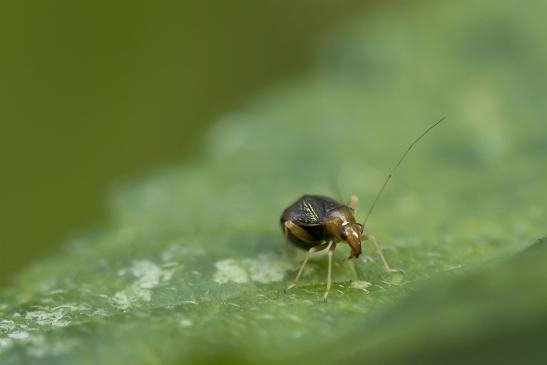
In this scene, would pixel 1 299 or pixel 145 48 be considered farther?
pixel 145 48

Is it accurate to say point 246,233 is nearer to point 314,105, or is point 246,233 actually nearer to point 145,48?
point 314,105

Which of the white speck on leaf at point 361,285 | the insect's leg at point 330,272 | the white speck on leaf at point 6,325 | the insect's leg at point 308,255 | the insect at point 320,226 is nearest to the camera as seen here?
the white speck on leaf at point 6,325

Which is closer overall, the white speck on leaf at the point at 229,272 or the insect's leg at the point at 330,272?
the insect's leg at the point at 330,272

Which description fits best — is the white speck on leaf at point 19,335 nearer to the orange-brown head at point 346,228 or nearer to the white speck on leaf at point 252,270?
the white speck on leaf at point 252,270

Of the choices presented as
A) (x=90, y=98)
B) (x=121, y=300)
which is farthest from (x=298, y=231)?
(x=90, y=98)

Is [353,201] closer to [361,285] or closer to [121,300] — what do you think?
[361,285]

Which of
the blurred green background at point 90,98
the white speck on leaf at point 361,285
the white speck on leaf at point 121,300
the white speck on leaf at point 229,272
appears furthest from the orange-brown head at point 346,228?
the blurred green background at point 90,98

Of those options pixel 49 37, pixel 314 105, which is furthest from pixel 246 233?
pixel 49 37

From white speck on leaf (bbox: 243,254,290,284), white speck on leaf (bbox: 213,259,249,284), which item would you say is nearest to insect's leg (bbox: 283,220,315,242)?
white speck on leaf (bbox: 243,254,290,284)
